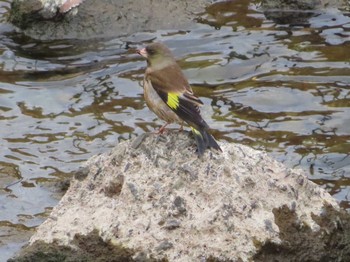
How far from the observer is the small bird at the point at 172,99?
6895 mm

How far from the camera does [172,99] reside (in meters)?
7.21

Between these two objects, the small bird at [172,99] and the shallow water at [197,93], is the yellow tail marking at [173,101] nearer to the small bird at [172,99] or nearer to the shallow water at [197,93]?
the small bird at [172,99]

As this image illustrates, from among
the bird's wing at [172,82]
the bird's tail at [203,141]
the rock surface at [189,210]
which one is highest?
the bird's wing at [172,82]

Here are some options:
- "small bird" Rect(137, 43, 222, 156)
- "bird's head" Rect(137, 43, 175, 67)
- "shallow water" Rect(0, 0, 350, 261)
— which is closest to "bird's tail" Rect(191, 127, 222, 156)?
"small bird" Rect(137, 43, 222, 156)

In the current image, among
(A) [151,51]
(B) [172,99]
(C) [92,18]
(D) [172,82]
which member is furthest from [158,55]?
(C) [92,18]

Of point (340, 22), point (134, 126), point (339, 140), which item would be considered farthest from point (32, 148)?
point (340, 22)

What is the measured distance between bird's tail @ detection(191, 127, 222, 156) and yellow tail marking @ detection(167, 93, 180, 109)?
1.19ft

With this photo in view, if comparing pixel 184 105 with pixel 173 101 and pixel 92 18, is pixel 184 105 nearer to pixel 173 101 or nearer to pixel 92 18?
pixel 173 101

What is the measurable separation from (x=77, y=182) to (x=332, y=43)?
5.38 m

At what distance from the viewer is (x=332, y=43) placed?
460 inches

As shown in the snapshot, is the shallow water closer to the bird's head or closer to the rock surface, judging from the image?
the rock surface

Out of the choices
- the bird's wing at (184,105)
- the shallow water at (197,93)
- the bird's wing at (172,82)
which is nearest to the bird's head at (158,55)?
the bird's wing at (172,82)

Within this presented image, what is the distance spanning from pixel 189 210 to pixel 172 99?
1009 mm

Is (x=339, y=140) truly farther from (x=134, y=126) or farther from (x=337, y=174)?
(x=134, y=126)
